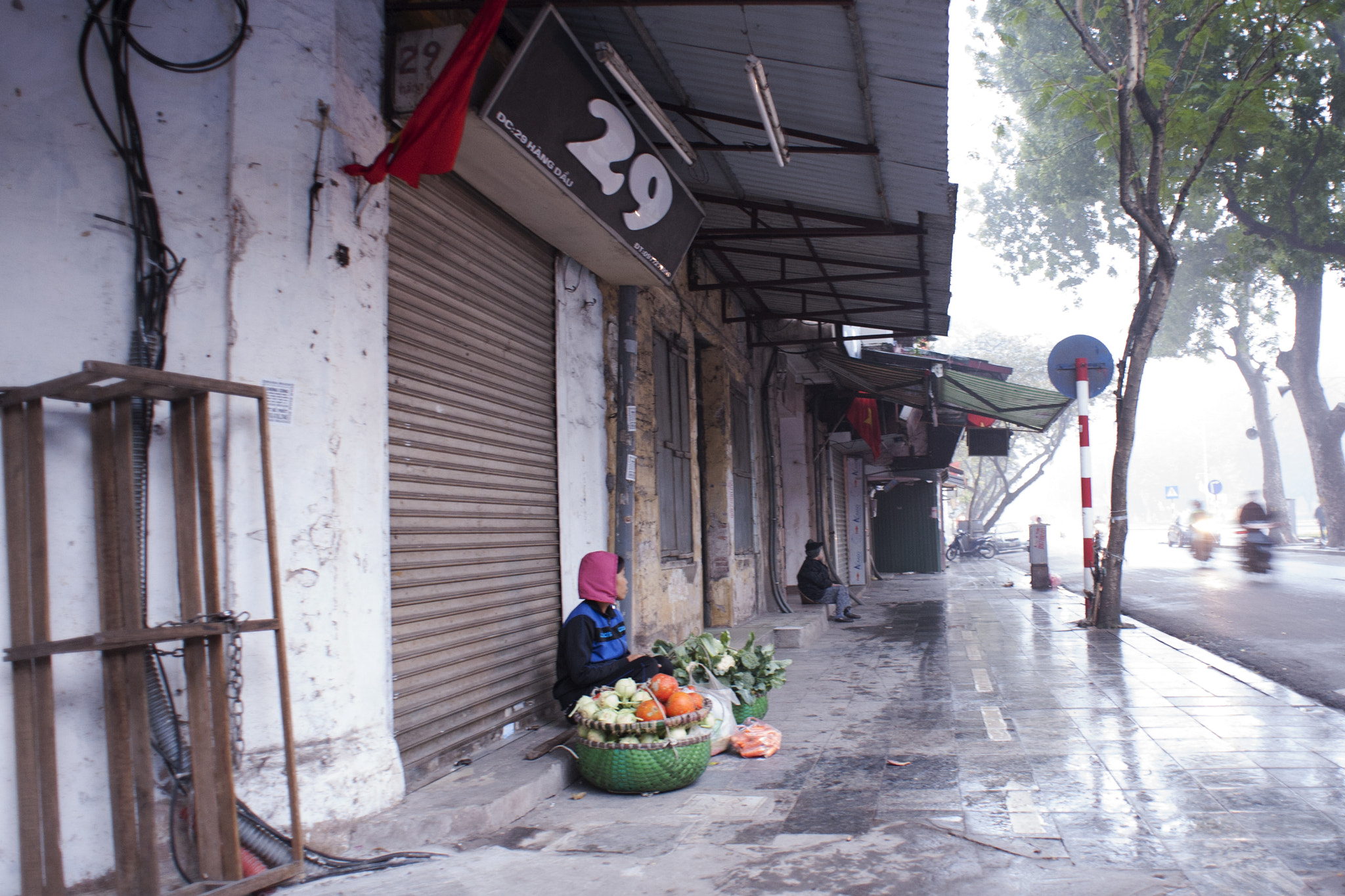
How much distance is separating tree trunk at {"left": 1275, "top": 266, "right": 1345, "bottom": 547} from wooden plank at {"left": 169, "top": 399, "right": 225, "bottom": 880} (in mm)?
31144

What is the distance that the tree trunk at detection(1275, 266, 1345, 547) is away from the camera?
26.5m

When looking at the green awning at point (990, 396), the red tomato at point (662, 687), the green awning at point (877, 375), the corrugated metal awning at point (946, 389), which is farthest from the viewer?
the green awning at point (990, 396)

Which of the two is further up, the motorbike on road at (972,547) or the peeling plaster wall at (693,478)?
the peeling plaster wall at (693,478)

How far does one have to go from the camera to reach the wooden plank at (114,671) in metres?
3.04

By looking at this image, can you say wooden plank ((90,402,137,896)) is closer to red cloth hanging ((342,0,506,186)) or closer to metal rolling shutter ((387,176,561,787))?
metal rolling shutter ((387,176,561,787))

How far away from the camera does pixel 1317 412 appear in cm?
2752

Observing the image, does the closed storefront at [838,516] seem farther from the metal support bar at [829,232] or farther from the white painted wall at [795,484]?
the metal support bar at [829,232]

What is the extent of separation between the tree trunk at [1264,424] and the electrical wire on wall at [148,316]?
3654 centimetres

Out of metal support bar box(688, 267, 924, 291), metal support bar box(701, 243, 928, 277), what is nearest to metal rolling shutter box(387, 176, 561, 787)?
metal support bar box(688, 267, 924, 291)

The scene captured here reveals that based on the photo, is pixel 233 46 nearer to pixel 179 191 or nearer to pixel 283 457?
pixel 179 191

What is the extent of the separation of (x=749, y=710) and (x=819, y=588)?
7372 mm

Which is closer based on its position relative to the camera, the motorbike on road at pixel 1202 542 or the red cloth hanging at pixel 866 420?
the red cloth hanging at pixel 866 420

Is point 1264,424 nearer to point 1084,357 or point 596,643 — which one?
point 1084,357

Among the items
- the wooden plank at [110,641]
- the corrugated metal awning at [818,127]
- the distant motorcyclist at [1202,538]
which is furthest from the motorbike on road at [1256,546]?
the wooden plank at [110,641]
